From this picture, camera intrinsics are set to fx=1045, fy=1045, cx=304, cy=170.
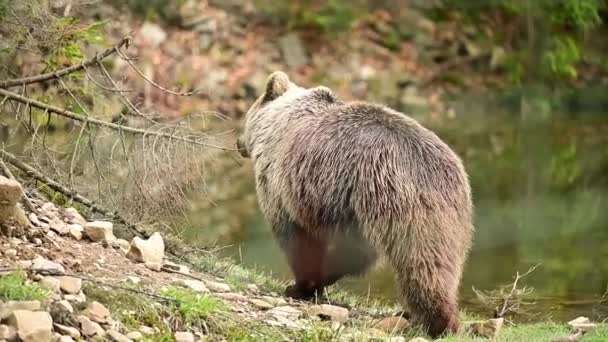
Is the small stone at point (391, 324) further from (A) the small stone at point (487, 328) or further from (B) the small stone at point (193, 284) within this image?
(B) the small stone at point (193, 284)

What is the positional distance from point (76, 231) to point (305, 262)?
177cm

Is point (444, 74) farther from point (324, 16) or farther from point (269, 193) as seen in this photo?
point (269, 193)

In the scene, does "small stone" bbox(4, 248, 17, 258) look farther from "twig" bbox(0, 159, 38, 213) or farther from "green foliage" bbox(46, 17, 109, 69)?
"green foliage" bbox(46, 17, 109, 69)

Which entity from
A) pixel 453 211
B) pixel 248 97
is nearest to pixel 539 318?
pixel 453 211

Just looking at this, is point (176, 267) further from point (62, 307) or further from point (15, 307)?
point (15, 307)

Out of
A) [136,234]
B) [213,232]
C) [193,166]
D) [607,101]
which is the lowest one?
[607,101]

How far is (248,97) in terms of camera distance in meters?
23.3

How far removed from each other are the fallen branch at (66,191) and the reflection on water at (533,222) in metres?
0.69

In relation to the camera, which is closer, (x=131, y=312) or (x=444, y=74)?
(x=131, y=312)

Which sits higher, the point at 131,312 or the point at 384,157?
the point at 384,157

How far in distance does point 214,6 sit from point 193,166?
1913 cm

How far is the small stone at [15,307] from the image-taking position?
4773 millimetres

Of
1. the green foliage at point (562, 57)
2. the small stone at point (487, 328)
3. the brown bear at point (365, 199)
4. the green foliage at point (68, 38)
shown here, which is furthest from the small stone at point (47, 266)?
the green foliage at point (562, 57)

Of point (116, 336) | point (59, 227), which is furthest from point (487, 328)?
point (59, 227)
